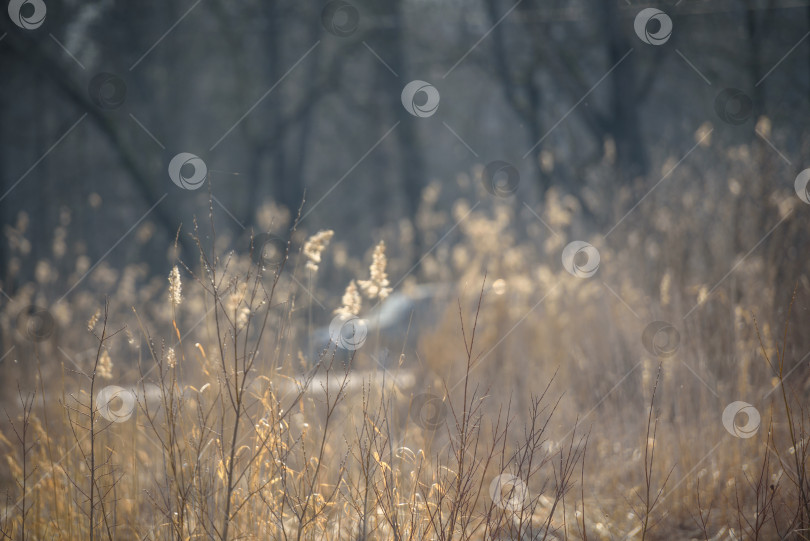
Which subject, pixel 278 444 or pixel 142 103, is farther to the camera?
pixel 142 103

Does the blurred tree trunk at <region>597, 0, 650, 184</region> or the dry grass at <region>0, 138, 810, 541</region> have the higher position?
the blurred tree trunk at <region>597, 0, 650, 184</region>

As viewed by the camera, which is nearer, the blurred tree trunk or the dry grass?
the dry grass

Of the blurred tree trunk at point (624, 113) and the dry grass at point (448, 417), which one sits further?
the blurred tree trunk at point (624, 113)

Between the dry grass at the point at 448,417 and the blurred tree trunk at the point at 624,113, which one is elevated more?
the blurred tree trunk at the point at 624,113

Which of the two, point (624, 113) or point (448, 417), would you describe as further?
point (624, 113)

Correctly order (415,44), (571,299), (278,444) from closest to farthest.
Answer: (278,444)
(571,299)
(415,44)

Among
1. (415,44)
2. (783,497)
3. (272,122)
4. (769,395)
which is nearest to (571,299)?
(769,395)

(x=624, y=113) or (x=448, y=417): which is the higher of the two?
(x=624, y=113)

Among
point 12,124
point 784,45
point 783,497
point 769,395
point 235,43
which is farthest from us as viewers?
point 12,124

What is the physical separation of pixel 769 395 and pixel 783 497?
91cm

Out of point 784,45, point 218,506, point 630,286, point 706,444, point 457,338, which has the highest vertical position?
point 784,45

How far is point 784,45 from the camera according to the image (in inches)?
356

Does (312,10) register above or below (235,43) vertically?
above

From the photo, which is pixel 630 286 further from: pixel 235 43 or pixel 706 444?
pixel 235 43
